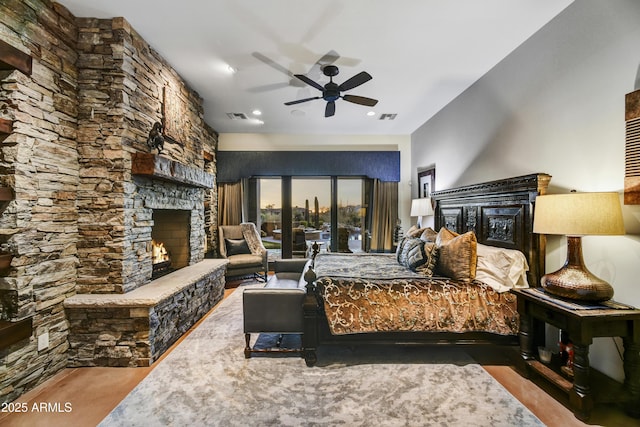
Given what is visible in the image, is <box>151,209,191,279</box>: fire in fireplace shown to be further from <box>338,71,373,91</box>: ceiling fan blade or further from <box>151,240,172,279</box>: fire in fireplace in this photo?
<box>338,71,373,91</box>: ceiling fan blade

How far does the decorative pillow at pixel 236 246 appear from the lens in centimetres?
526

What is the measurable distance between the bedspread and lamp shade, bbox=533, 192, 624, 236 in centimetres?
84

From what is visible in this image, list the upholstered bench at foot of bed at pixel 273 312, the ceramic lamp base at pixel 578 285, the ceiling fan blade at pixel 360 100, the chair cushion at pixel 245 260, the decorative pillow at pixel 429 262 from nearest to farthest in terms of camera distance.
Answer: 1. the ceramic lamp base at pixel 578 285
2. the upholstered bench at foot of bed at pixel 273 312
3. the decorative pillow at pixel 429 262
4. the ceiling fan blade at pixel 360 100
5. the chair cushion at pixel 245 260

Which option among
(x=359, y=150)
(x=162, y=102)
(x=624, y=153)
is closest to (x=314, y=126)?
(x=359, y=150)

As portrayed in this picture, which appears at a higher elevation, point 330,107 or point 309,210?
point 330,107

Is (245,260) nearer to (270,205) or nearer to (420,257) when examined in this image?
(270,205)

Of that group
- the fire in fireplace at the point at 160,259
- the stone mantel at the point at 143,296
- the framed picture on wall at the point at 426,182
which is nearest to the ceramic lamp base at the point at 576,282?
the framed picture on wall at the point at 426,182

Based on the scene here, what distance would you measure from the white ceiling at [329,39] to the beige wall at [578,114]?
27 cm

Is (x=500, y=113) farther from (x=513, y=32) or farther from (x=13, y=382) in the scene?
(x=13, y=382)

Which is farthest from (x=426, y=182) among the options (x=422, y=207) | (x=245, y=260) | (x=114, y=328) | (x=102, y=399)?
(x=102, y=399)

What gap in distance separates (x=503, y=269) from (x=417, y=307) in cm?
92

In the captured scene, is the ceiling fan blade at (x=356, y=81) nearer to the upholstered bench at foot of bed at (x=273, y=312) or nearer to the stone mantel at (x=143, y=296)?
the upholstered bench at foot of bed at (x=273, y=312)

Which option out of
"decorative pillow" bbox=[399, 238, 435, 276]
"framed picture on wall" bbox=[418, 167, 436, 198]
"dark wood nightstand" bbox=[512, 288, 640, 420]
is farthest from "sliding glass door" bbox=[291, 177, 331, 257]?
"dark wood nightstand" bbox=[512, 288, 640, 420]

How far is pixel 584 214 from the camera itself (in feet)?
5.85
